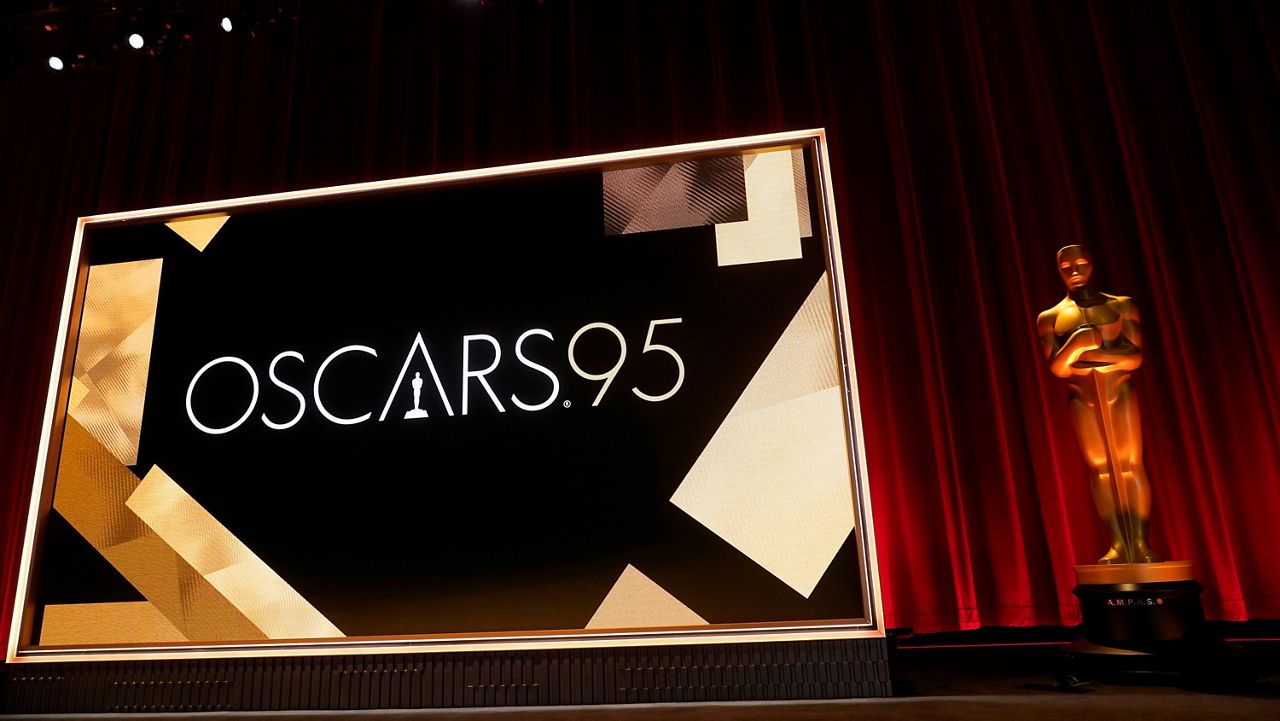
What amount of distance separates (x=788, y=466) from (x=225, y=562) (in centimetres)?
155

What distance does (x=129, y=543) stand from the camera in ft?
6.63

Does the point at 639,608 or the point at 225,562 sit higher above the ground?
the point at 225,562

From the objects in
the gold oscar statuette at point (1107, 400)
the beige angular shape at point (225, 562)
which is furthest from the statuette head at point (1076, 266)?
the beige angular shape at point (225, 562)

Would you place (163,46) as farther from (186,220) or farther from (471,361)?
(471,361)

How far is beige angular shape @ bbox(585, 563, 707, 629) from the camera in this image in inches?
70.4

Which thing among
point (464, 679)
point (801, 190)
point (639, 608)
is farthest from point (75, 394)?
point (801, 190)

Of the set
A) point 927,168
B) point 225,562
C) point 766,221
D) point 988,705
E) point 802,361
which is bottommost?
point 988,705

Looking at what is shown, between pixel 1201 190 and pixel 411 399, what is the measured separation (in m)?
2.76

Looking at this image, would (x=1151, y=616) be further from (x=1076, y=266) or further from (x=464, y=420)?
(x=464, y=420)

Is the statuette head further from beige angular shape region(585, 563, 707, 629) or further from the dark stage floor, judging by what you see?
beige angular shape region(585, 563, 707, 629)

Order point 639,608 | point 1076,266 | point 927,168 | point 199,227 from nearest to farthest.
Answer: point 639,608
point 1076,266
point 199,227
point 927,168

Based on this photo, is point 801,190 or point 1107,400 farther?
point 801,190

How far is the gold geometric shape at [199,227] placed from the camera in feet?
7.47

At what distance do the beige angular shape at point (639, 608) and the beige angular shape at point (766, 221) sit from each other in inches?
35.6
